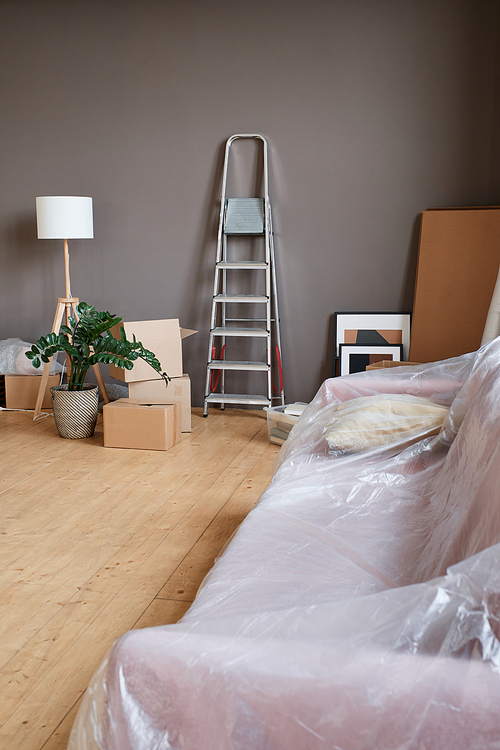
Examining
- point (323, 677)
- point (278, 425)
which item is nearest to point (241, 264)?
point (278, 425)

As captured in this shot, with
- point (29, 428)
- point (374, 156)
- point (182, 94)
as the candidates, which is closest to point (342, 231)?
point (374, 156)

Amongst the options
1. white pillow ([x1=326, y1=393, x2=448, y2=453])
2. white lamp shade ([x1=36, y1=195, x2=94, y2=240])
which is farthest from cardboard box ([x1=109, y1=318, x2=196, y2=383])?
white pillow ([x1=326, y1=393, x2=448, y2=453])

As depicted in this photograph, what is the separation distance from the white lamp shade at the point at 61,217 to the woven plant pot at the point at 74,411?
1056mm

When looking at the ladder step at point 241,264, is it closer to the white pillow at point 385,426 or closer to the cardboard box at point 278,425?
the cardboard box at point 278,425

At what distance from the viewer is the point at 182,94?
14.3 feet

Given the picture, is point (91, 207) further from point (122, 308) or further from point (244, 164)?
point (244, 164)

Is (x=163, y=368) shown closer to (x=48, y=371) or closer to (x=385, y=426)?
(x=48, y=371)

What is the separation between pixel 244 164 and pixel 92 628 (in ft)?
11.2

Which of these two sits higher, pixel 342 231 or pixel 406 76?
pixel 406 76

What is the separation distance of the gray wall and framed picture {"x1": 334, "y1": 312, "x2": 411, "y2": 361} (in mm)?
84

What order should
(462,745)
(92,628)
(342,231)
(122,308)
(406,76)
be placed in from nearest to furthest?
(462,745)
(92,628)
(406,76)
(342,231)
(122,308)

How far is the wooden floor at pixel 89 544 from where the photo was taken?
5.12ft

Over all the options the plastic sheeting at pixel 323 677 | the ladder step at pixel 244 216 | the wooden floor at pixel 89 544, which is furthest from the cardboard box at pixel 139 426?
the plastic sheeting at pixel 323 677

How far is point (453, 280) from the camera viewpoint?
13.2 feet
